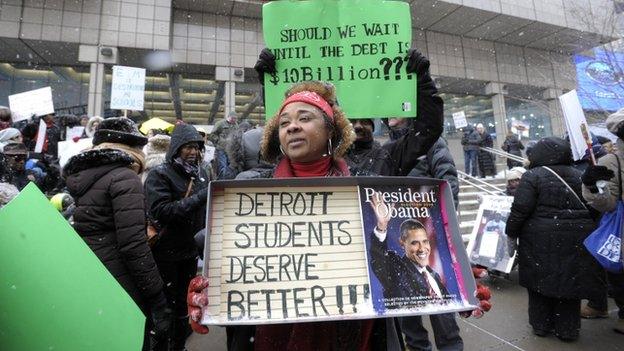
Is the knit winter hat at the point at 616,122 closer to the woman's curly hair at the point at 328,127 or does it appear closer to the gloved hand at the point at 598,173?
the gloved hand at the point at 598,173

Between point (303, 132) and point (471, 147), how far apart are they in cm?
1268

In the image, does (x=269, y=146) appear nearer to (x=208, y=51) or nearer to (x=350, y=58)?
(x=350, y=58)

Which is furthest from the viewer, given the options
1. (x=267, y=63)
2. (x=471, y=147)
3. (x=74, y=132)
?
(x=471, y=147)

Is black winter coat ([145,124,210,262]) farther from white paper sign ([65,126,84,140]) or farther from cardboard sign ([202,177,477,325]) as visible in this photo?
white paper sign ([65,126,84,140])

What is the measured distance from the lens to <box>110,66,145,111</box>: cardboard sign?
8109 millimetres

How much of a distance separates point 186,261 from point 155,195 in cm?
78

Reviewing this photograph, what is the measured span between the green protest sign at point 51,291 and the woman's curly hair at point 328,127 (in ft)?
3.44

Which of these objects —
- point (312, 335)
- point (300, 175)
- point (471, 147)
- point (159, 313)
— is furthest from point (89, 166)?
point (471, 147)

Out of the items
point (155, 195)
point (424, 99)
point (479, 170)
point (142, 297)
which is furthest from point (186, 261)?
point (479, 170)

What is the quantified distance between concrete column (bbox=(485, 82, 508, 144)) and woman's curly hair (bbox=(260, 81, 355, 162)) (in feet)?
64.6

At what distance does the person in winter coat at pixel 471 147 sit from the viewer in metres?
12.9

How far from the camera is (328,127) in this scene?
5.73 ft

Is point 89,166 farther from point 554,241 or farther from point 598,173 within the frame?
point 554,241

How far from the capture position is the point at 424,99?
193 cm
